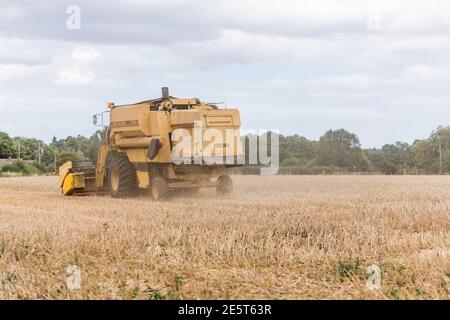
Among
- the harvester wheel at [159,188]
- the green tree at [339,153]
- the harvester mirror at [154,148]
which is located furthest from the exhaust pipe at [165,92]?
the green tree at [339,153]

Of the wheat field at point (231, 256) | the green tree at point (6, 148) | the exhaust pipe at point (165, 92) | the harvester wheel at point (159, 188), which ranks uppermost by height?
the green tree at point (6, 148)

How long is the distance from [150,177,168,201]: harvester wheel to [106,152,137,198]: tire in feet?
4.32

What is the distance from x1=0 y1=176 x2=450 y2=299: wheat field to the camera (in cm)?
569

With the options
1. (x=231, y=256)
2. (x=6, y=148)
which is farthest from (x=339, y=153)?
(x=6, y=148)

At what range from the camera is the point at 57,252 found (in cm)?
736

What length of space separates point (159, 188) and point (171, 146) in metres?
1.06

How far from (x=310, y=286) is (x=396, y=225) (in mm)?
4507

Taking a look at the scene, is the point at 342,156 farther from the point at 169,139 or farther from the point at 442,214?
the point at 442,214

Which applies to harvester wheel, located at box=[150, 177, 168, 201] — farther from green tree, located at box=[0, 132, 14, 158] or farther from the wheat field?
green tree, located at box=[0, 132, 14, 158]

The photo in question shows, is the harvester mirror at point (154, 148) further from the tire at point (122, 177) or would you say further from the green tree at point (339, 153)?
the green tree at point (339, 153)

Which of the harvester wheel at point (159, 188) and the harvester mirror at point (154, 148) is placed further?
the harvester wheel at point (159, 188)

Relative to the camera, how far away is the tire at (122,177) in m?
17.5

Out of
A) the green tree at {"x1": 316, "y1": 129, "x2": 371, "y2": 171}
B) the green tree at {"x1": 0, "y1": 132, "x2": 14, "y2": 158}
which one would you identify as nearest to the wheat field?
the green tree at {"x1": 316, "y1": 129, "x2": 371, "y2": 171}
